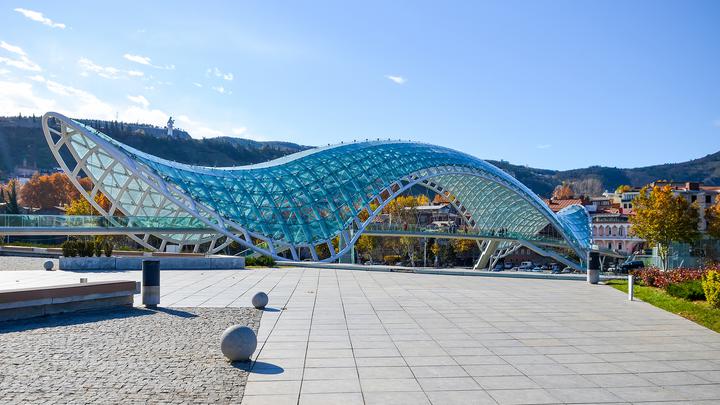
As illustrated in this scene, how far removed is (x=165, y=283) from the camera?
78.9 ft

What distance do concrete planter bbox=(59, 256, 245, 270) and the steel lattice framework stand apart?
7.86m

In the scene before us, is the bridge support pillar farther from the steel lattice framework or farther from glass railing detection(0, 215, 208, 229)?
glass railing detection(0, 215, 208, 229)

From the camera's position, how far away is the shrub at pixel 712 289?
1698 cm

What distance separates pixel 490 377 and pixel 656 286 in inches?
619

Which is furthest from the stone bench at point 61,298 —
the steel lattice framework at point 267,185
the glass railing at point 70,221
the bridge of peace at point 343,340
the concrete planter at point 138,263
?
the glass railing at point 70,221

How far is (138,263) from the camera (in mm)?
31516

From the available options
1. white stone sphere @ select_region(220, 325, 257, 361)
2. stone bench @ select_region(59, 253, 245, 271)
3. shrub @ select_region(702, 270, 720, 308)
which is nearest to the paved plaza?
white stone sphere @ select_region(220, 325, 257, 361)

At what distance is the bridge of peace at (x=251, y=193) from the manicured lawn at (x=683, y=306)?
1002 inches

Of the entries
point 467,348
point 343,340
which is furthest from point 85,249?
point 467,348

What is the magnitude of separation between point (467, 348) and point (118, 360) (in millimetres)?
6522

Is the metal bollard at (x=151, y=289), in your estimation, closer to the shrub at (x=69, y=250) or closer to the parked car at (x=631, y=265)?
the shrub at (x=69, y=250)

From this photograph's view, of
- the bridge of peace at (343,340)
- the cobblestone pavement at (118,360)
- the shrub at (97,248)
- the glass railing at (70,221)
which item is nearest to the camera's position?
the cobblestone pavement at (118,360)

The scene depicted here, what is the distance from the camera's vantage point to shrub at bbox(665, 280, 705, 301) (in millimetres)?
18797

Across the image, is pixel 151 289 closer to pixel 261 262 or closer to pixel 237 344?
pixel 237 344
